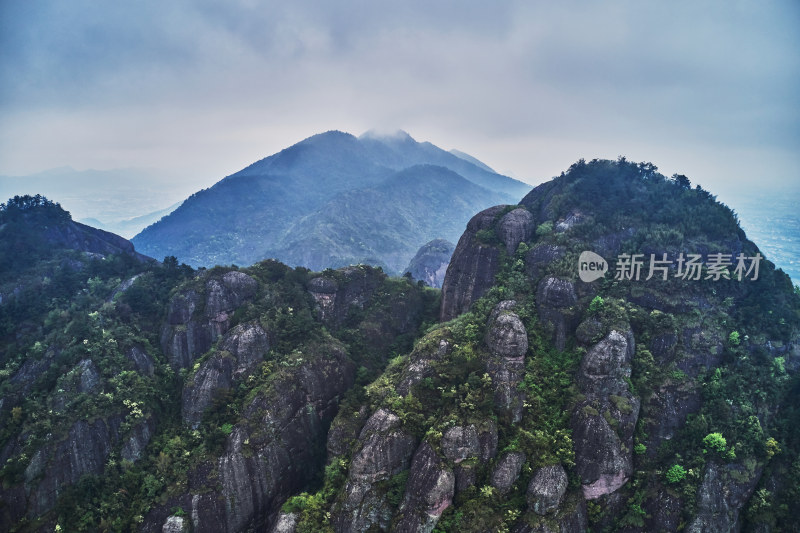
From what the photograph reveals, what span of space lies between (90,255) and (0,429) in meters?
25.8

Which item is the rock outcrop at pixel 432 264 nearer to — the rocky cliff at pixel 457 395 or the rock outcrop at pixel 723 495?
the rocky cliff at pixel 457 395

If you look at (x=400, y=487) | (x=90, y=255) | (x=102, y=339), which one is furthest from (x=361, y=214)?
(x=400, y=487)

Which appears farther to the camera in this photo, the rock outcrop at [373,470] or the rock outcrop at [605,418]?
the rock outcrop at [605,418]

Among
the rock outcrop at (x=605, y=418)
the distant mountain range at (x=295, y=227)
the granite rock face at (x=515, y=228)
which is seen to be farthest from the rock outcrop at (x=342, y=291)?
the distant mountain range at (x=295, y=227)

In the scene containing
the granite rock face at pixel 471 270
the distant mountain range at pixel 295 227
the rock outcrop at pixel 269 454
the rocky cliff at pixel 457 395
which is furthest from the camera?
the distant mountain range at pixel 295 227

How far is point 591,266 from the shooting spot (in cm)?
3362

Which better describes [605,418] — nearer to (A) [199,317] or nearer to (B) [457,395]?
(B) [457,395]

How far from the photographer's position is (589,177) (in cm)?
4266

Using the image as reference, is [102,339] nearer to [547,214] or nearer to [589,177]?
[547,214]

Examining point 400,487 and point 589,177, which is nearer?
A: point 400,487

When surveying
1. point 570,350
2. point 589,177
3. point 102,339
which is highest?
point 589,177

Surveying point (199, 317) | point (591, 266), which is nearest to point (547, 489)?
point (591, 266)

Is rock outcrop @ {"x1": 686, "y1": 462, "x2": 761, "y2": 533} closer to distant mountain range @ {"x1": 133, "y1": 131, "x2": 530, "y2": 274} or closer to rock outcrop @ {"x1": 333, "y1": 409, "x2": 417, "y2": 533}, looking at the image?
rock outcrop @ {"x1": 333, "y1": 409, "x2": 417, "y2": 533}

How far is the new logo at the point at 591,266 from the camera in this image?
33062mm
